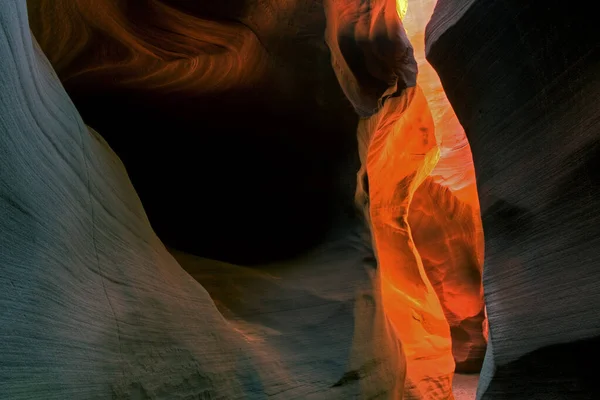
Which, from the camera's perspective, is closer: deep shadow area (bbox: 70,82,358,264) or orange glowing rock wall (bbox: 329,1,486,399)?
deep shadow area (bbox: 70,82,358,264)

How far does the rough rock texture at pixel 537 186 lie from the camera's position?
93.6 inches

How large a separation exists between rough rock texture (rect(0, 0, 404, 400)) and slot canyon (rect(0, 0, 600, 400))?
0.01 meters

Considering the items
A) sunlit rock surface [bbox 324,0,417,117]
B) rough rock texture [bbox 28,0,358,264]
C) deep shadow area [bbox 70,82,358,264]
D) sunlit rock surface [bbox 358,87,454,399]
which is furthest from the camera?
sunlit rock surface [bbox 358,87,454,399]

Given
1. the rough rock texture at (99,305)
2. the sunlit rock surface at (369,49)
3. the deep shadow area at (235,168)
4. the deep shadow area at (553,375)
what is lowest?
the deep shadow area at (553,375)

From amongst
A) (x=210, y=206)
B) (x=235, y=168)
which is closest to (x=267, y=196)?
(x=235, y=168)

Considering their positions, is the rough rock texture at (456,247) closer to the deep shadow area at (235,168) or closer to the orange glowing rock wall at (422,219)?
the orange glowing rock wall at (422,219)

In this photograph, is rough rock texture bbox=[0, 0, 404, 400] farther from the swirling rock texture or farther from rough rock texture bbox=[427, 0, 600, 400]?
rough rock texture bbox=[427, 0, 600, 400]

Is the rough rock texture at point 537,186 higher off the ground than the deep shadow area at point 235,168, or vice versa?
the deep shadow area at point 235,168

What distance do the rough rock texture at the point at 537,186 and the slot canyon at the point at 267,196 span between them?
1cm

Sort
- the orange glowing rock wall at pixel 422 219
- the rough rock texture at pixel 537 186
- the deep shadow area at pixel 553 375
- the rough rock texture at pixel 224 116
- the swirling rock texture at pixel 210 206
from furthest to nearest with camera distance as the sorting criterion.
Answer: the orange glowing rock wall at pixel 422 219 → the rough rock texture at pixel 224 116 → the rough rock texture at pixel 537 186 → the deep shadow area at pixel 553 375 → the swirling rock texture at pixel 210 206

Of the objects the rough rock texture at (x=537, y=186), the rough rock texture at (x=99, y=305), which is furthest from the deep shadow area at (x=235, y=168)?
the rough rock texture at (x=537, y=186)

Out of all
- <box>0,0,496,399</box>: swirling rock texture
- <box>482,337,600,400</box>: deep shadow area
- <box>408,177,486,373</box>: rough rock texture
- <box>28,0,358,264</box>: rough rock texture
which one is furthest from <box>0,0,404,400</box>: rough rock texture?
<box>408,177,486,373</box>: rough rock texture

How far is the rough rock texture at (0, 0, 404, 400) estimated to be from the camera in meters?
1.41

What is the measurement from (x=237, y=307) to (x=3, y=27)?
94.9 inches
